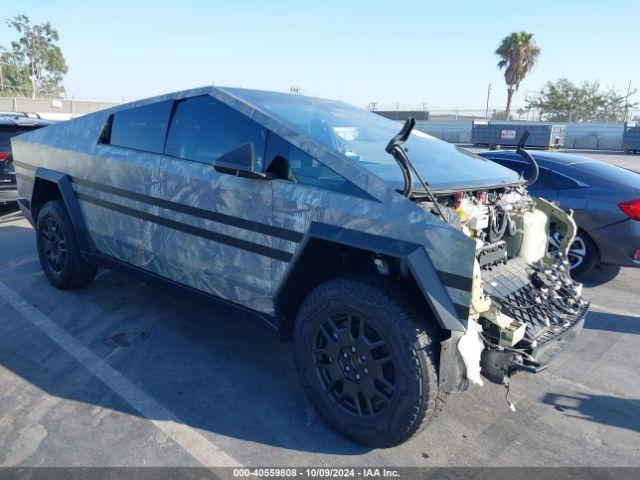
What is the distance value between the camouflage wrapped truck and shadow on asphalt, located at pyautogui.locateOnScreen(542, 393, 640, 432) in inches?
19.5

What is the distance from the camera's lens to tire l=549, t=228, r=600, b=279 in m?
5.48

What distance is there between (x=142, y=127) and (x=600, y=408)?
12.1 ft

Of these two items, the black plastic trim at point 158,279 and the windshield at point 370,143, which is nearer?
the windshield at point 370,143

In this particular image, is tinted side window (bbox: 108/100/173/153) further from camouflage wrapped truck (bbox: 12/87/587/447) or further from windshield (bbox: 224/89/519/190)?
windshield (bbox: 224/89/519/190)

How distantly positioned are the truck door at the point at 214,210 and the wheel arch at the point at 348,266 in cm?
17

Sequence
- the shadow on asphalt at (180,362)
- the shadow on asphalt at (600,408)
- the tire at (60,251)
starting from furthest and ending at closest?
the tire at (60,251)
the shadow on asphalt at (600,408)
the shadow on asphalt at (180,362)

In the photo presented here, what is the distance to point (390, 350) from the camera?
2.50 metres

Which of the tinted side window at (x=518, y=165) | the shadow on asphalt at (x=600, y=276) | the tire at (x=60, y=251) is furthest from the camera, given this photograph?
the tinted side window at (x=518, y=165)

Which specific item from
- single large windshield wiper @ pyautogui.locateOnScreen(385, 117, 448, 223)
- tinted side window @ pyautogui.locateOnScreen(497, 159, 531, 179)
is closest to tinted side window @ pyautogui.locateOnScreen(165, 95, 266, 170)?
single large windshield wiper @ pyautogui.locateOnScreen(385, 117, 448, 223)

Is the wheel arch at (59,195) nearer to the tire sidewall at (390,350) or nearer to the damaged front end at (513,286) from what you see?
the tire sidewall at (390,350)

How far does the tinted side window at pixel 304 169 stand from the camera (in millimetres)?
2686

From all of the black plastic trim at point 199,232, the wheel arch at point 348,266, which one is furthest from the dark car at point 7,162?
the wheel arch at point 348,266

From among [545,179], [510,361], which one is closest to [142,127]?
[510,361]

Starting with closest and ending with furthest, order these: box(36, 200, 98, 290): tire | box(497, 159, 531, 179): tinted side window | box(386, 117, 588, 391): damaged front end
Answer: box(386, 117, 588, 391): damaged front end → box(36, 200, 98, 290): tire → box(497, 159, 531, 179): tinted side window
